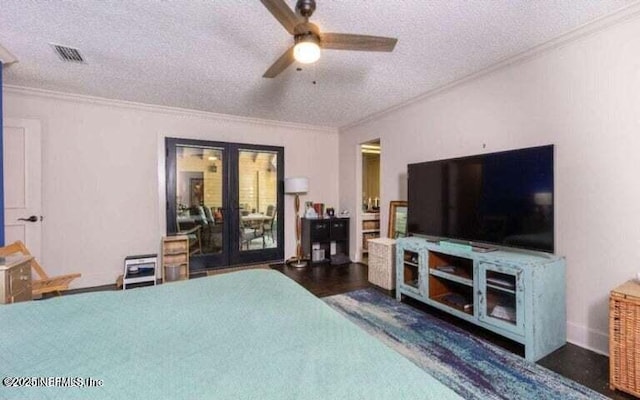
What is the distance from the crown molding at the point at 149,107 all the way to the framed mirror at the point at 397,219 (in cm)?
217

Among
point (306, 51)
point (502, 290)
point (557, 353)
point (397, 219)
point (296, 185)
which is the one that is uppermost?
point (306, 51)

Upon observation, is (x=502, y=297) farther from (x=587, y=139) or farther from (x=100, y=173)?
(x=100, y=173)

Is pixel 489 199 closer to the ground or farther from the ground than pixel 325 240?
farther from the ground

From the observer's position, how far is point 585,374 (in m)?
1.90

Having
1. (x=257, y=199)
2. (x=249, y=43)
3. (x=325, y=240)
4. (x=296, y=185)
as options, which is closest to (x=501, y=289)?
(x=249, y=43)

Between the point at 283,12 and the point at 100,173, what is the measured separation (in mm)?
3622

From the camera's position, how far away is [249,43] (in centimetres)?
237

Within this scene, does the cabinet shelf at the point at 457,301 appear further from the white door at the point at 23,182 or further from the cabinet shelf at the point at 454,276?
the white door at the point at 23,182

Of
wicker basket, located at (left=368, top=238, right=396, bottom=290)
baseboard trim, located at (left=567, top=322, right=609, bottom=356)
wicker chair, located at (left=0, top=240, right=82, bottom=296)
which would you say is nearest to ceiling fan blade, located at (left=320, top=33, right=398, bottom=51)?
wicker basket, located at (left=368, top=238, right=396, bottom=290)

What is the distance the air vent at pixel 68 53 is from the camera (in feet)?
8.09

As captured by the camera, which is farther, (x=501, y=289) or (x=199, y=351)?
(x=501, y=289)

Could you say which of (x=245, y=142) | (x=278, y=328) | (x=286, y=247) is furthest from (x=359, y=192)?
(x=278, y=328)

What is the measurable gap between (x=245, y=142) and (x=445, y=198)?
327cm

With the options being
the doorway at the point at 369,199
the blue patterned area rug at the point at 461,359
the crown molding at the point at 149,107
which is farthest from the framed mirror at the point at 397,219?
the crown molding at the point at 149,107
